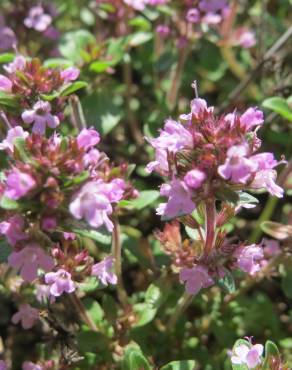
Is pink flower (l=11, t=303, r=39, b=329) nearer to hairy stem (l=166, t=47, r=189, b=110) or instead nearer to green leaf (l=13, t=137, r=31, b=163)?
green leaf (l=13, t=137, r=31, b=163)

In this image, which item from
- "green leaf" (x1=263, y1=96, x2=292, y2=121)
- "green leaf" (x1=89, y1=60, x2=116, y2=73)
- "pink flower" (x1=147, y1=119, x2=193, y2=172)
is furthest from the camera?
"green leaf" (x1=89, y1=60, x2=116, y2=73)

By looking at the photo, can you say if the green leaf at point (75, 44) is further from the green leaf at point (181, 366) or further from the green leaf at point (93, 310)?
the green leaf at point (181, 366)

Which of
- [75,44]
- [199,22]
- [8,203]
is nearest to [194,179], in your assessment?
[8,203]

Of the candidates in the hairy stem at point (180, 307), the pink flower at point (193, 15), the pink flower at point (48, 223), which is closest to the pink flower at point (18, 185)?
the pink flower at point (48, 223)

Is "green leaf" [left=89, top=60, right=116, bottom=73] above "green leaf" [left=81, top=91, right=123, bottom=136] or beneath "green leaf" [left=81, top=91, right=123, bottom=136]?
above

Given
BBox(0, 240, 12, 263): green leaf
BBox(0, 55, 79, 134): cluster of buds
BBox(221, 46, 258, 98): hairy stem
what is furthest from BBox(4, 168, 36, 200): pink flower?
BBox(221, 46, 258, 98): hairy stem

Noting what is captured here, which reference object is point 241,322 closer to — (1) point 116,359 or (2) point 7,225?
(1) point 116,359

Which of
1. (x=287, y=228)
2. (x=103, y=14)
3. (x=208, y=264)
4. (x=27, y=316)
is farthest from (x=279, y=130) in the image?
(x=27, y=316)
